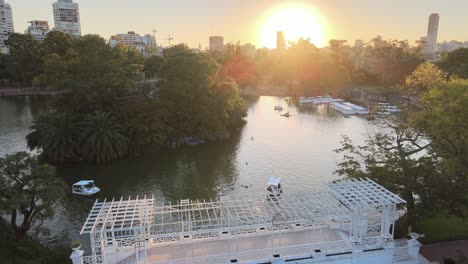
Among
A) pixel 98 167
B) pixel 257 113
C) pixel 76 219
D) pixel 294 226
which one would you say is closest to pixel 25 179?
pixel 76 219

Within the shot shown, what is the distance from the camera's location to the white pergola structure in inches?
587

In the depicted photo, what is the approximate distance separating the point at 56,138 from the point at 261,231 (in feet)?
83.3

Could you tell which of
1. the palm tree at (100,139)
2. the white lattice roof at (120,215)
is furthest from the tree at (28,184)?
the palm tree at (100,139)

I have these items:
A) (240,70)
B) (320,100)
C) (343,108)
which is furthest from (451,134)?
(240,70)

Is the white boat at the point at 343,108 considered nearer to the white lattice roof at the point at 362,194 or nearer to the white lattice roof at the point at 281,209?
the white lattice roof at the point at 362,194

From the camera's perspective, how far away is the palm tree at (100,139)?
3438 cm

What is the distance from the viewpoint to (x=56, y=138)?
33.8 meters

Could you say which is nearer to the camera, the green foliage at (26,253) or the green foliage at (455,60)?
the green foliage at (26,253)

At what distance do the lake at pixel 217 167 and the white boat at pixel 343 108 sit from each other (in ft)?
23.0

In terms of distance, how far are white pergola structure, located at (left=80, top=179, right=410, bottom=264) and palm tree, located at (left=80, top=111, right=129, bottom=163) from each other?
19.4m

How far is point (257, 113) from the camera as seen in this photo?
2462 inches

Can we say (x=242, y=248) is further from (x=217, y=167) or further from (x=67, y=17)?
(x=67, y=17)

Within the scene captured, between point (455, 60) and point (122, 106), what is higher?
point (455, 60)

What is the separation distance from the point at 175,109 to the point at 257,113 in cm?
→ 2390
